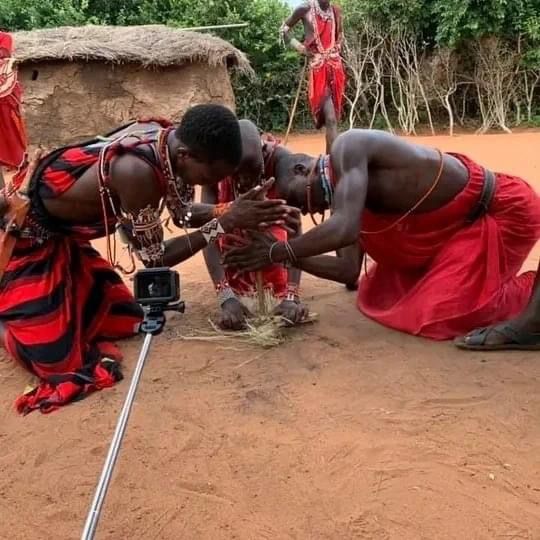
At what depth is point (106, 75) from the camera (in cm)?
936

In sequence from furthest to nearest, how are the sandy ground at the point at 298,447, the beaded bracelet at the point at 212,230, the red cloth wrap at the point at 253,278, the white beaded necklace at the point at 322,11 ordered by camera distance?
the white beaded necklace at the point at 322,11 → the red cloth wrap at the point at 253,278 → the beaded bracelet at the point at 212,230 → the sandy ground at the point at 298,447

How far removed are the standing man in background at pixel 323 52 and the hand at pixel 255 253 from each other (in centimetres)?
465

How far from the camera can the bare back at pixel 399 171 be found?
2920 millimetres

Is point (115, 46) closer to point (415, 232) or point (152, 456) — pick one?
point (415, 232)

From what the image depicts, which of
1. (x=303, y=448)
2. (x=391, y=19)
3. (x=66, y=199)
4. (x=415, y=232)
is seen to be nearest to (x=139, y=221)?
(x=66, y=199)

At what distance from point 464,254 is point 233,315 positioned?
1125 mm

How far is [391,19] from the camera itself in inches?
467

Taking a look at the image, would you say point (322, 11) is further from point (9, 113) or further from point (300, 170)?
point (300, 170)

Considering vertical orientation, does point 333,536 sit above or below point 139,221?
below

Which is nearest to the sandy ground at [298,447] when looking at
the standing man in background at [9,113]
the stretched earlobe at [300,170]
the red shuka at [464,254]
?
the red shuka at [464,254]

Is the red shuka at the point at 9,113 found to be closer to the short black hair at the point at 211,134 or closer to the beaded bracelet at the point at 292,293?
the beaded bracelet at the point at 292,293

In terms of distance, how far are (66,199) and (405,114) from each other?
10.3m

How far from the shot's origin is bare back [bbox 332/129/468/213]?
2920mm

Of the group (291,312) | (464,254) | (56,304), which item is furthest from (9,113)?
(464,254)
